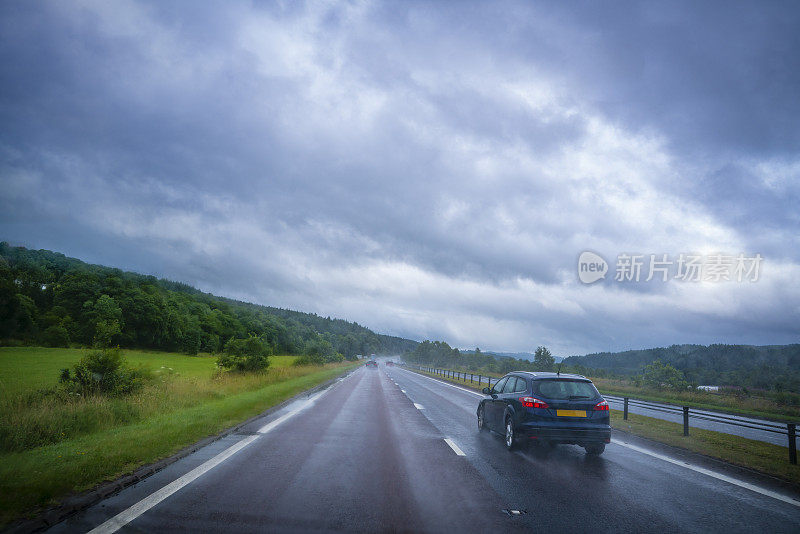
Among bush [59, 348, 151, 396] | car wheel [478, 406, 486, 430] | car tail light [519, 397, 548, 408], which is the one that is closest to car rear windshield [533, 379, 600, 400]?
car tail light [519, 397, 548, 408]

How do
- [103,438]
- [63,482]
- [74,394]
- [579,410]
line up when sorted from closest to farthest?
[63,482] → [103,438] → [579,410] → [74,394]

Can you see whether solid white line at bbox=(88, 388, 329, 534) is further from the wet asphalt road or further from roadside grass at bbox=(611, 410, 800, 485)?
roadside grass at bbox=(611, 410, 800, 485)

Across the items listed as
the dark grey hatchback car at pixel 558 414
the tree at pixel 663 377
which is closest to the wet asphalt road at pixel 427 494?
the dark grey hatchback car at pixel 558 414

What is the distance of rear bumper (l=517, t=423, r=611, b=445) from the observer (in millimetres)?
8766

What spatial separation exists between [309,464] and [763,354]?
11172 centimetres

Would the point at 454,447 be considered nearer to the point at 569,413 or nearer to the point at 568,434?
the point at 568,434

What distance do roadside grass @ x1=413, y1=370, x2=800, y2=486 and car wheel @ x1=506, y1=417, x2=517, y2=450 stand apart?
442cm

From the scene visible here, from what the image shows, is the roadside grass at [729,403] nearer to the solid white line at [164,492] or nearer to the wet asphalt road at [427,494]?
the wet asphalt road at [427,494]

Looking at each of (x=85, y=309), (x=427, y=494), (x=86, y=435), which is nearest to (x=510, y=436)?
(x=427, y=494)

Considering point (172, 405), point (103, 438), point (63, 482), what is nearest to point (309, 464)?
point (63, 482)

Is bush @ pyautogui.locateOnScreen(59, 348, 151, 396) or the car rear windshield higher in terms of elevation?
the car rear windshield

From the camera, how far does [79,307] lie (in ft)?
237

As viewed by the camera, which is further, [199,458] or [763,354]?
[763,354]

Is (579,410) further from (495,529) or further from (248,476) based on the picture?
(248,476)
